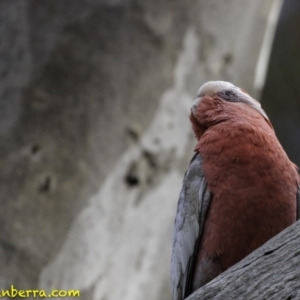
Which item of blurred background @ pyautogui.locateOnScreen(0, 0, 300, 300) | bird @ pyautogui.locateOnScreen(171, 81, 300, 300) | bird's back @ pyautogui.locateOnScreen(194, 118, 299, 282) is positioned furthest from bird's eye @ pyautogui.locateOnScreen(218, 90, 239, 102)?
blurred background @ pyautogui.locateOnScreen(0, 0, 300, 300)

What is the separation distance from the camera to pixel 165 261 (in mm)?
4367

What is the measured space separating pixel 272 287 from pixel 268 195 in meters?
0.69

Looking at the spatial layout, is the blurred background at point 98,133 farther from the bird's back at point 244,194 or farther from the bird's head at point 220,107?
the bird's back at point 244,194

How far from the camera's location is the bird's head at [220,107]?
319 centimetres

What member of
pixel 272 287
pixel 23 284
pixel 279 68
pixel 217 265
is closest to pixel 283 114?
pixel 279 68

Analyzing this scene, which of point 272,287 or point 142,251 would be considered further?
point 142,251

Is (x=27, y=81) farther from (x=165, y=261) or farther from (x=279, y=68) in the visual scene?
(x=279, y=68)

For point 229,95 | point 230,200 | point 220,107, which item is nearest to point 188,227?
point 230,200

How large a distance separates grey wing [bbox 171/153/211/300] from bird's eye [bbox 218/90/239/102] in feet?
1.33

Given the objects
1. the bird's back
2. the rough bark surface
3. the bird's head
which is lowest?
the rough bark surface

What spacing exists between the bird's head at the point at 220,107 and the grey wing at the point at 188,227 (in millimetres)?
262

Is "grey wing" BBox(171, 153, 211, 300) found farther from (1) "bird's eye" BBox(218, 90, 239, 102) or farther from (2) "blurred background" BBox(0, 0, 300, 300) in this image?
(2) "blurred background" BBox(0, 0, 300, 300)

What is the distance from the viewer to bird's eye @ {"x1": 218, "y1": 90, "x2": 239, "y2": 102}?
331 cm

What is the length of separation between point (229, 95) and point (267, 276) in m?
1.29
